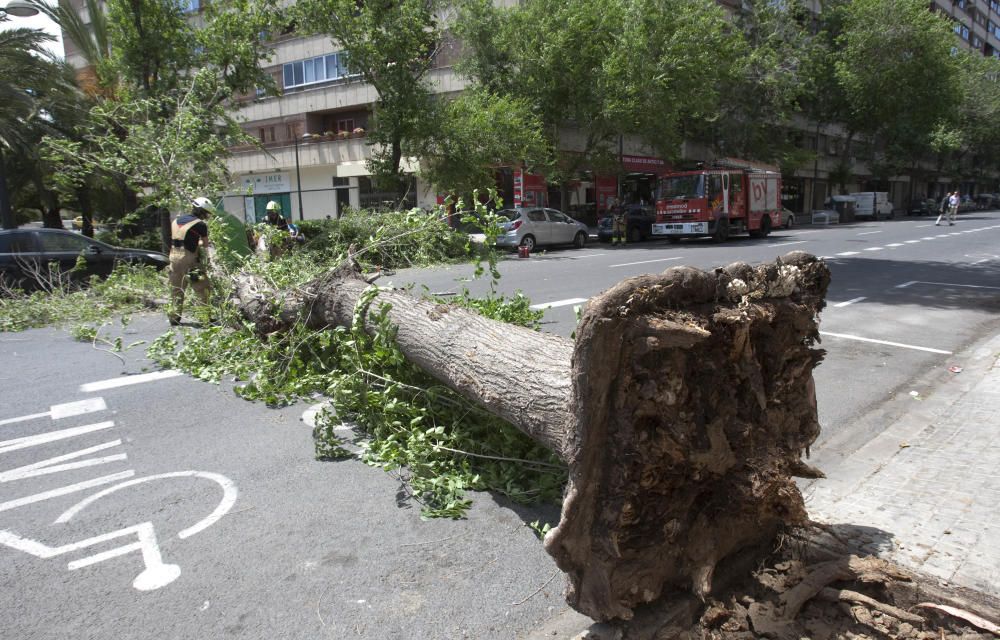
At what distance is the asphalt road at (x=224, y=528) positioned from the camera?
2.69m

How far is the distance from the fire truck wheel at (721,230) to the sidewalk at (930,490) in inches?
775

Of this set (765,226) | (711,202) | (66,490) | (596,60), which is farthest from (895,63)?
(66,490)

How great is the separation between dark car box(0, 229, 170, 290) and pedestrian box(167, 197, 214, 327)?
3344mm

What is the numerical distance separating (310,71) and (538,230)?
21.4 meters

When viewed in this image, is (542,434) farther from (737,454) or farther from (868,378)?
(868,378)

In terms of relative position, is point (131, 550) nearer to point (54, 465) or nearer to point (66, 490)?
point (66, 490)

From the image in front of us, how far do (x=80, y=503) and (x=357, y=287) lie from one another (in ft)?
8.05

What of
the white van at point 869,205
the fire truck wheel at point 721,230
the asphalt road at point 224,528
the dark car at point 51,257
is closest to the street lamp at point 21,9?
the dark car at point 51,257

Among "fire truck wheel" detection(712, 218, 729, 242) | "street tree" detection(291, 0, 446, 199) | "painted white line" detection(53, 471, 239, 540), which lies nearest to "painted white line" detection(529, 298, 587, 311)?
"painted white line" detection(53, 471, 239, 540)

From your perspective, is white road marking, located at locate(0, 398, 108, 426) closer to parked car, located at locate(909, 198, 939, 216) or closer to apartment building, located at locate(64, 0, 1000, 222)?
apartment building, located at locate(64, 0, 1000, 222)

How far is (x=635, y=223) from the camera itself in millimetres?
26812

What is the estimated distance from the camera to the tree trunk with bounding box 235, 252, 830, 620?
2373 mm

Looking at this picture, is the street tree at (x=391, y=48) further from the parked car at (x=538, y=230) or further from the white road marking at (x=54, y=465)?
the white road marking at (x=54, y=465)

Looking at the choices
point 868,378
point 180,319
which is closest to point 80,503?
point 180,319
